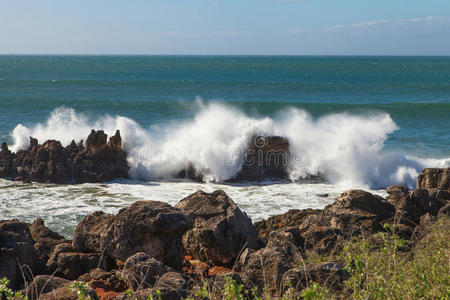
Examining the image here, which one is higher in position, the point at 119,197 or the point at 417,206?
the point at 417,206

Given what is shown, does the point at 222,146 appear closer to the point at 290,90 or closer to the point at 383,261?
the point at 383,261

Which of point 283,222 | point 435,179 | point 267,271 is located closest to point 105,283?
point 267,271

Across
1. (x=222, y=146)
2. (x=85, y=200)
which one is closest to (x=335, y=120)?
(x=222, y=146)

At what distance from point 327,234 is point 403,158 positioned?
501 inches

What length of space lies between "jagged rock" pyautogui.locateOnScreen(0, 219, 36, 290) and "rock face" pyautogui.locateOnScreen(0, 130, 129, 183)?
911 centimetres

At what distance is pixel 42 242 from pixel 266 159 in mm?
10491

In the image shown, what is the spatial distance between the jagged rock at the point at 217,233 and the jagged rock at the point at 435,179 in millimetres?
6319

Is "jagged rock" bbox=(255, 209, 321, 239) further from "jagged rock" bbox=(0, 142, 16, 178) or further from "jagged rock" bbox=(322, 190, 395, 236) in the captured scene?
"jagged rock" bbox=(0, 142, 16, 178)

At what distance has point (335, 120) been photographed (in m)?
25.8

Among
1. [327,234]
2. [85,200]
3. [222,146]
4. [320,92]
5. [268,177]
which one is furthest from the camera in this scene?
[320,92]

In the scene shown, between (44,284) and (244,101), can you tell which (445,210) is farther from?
(244,101)

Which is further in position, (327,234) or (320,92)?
(320,92)

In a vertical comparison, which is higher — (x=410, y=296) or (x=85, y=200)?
(x=410, y=296)

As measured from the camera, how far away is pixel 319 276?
5.39 metres
